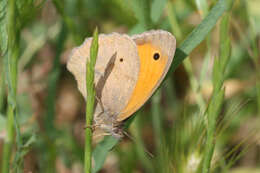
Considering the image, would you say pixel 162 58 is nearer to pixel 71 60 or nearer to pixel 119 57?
pixel 119 57

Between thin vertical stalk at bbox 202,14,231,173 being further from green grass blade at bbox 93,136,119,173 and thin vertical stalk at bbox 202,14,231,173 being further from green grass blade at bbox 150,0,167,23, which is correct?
green grass blade at bbox 150,0,167,23

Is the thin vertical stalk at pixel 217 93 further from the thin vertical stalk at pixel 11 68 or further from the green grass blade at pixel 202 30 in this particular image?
the thin vertical stalk at pixel 11 68

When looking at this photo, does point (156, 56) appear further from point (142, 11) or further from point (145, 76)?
point (142, 11)

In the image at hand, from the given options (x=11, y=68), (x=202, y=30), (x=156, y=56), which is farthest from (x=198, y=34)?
(x=11, y=68)

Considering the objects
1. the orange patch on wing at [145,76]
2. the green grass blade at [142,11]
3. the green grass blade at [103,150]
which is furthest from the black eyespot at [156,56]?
the green grass blade at [103,150]

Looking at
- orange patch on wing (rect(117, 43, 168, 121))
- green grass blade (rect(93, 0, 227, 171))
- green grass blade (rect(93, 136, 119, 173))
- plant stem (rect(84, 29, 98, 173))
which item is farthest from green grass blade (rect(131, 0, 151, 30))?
plant stem (rect(84, 29, 98, 173))

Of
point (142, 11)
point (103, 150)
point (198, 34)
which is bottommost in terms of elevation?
point (103, 150)

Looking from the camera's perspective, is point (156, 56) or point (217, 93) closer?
point (217, 93)

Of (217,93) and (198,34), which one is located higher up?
(198,34)
